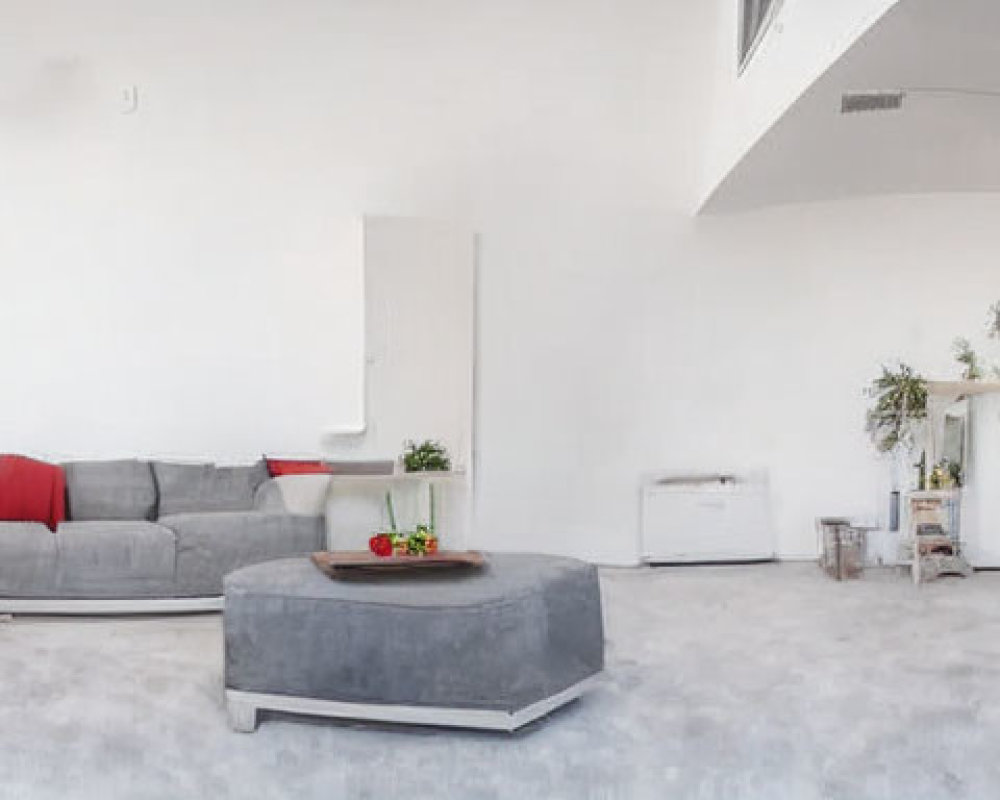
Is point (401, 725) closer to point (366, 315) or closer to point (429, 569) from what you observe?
point (429, 569)

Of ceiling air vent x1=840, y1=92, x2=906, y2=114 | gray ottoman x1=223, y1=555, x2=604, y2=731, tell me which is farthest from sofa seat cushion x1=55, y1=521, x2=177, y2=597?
ceiling air vent x1=840, y1=92, x2=906, y2=114

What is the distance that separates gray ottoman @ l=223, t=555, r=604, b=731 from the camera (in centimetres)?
374

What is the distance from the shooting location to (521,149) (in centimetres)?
719

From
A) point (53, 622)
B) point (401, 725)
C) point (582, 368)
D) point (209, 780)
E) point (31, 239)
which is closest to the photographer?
point (209, 780)

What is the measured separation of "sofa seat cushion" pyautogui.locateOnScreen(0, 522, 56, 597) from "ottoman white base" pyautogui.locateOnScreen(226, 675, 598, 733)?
2039mm

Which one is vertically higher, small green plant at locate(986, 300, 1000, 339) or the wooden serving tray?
small green plant at locate(986, 300, 1000, 339)

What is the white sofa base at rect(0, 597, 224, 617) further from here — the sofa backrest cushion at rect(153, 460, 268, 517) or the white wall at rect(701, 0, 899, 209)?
the white wall at rect(701, 0, 899, 209)

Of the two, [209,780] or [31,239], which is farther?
[31,239]

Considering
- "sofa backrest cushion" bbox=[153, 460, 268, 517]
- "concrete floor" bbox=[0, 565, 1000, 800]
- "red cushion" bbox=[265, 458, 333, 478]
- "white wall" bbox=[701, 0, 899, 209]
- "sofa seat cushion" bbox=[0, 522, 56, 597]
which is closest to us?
"concrete floor" bbox=[0, 565, 1000, 800]

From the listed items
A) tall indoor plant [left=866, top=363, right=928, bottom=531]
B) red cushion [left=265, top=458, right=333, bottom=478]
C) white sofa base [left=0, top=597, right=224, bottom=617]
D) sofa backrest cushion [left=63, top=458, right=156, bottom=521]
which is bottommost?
white sofa base [left=0, top=597, right=224, bottom=617]

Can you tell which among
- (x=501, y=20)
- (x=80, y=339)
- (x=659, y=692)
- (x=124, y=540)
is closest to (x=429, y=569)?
(x=659, y=692)

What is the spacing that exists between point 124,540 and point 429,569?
86.3 inches

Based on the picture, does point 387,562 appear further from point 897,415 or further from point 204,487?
point 897,415

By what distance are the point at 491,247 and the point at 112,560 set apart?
3008 mm
